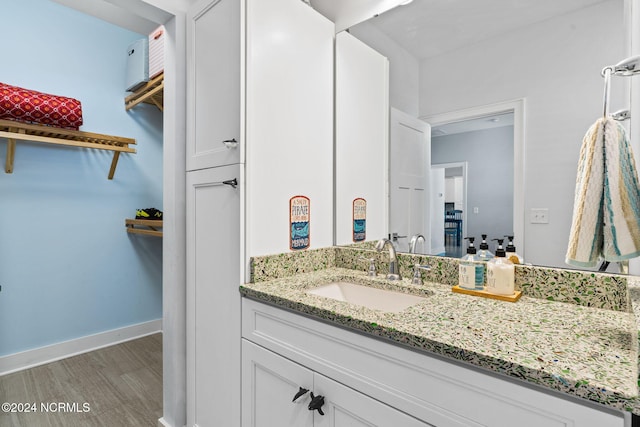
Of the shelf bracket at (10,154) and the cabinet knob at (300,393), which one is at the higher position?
the shelf bracket at (10,154)

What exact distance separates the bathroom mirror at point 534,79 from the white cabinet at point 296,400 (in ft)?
2.50

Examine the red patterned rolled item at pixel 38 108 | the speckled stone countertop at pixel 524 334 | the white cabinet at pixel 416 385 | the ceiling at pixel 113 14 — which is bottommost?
the white cabinet at pixel 416 385

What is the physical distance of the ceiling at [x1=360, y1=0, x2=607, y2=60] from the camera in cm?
A: 115

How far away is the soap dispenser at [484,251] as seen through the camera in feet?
4.05

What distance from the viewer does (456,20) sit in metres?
1.37

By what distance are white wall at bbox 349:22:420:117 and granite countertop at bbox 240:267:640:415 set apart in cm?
86

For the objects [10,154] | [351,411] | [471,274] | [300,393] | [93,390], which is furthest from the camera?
[10,154]

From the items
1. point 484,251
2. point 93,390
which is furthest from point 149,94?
point 484,251

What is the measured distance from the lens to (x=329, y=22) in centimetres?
173

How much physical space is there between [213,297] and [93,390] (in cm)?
141

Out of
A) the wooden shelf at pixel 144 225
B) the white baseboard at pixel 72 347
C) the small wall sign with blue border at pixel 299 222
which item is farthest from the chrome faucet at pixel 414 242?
the white baseboard at pixel 72 347

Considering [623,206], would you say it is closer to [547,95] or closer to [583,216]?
[583,216]

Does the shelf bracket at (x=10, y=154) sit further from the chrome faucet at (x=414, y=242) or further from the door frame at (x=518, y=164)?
the door frame at (x=518, y=164)

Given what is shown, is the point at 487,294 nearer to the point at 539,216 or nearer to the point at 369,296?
the point at 539,216
